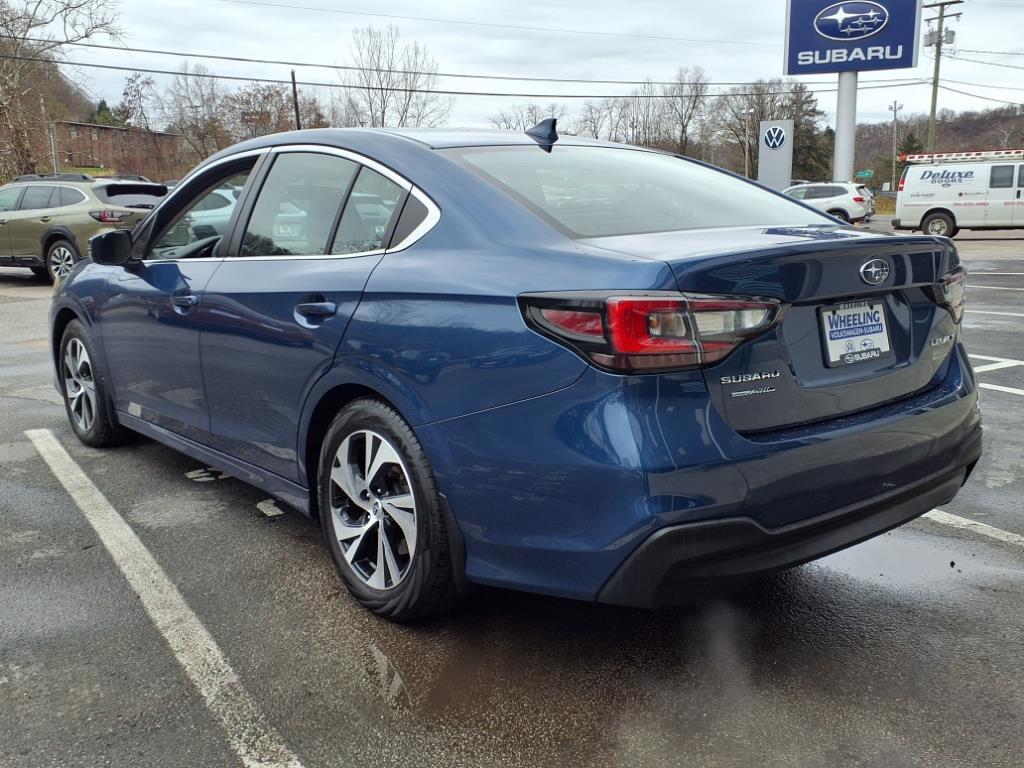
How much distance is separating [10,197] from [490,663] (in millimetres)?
15463

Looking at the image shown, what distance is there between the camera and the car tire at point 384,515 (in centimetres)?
261

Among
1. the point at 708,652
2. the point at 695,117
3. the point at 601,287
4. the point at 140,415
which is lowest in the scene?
the point at 708,652

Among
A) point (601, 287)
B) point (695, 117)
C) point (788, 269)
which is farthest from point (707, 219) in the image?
point (695, 117)

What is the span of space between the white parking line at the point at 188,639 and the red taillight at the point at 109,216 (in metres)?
10.8

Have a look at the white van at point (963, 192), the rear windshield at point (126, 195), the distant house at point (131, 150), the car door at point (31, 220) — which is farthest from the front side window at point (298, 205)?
the distant house at point (131, 150)

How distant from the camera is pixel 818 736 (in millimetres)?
2262

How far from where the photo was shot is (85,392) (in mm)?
4898

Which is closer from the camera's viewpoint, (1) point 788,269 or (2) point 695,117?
(1) point 788,269

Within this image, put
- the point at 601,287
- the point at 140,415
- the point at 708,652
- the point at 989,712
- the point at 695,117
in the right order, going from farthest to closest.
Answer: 1. the point at 695,117
2. the point at 140,415
3. the point at 708,652
4. the point at 989,712
5. the point at 601,287

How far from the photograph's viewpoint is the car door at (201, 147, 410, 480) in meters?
2.92

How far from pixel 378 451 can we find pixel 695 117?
79675 mm

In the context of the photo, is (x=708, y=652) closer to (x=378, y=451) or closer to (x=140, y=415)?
(x=378, y=451)

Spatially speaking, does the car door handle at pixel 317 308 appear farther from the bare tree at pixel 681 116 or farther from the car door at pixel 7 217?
the bare tree at pixel 681 116

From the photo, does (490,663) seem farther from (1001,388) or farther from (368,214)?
(1001,388)
